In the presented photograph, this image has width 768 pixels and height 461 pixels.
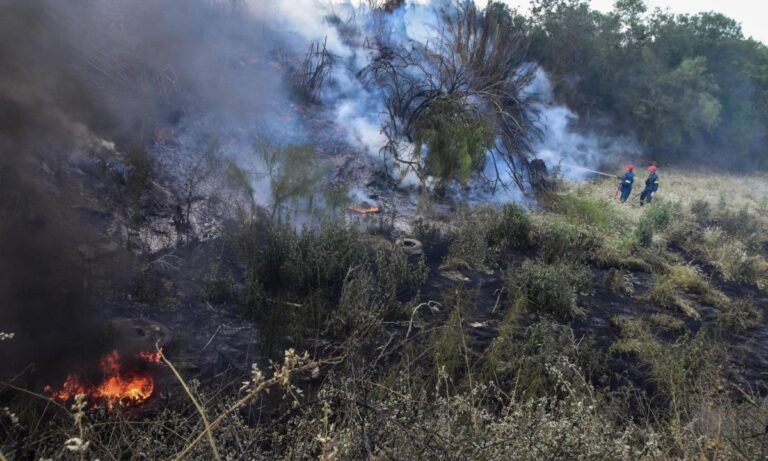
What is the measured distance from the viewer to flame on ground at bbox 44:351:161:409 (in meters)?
3.26

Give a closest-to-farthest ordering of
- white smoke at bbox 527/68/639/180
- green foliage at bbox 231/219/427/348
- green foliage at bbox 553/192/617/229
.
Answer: green foliage at bbox 231/219/427/348
green foliage at bbox 553/192/617/229
white smoke at bbox 527/68/639/180

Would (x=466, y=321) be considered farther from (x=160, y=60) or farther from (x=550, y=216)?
(x=160, y=60)

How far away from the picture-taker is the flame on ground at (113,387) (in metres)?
3.26

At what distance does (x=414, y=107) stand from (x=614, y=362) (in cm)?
746

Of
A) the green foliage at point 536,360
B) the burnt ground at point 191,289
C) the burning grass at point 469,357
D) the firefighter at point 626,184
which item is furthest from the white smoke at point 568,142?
the green foliage at point 536,360

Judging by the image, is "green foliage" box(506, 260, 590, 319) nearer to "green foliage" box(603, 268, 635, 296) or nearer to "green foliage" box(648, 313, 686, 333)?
"green foliage" box(603, 268, 635, 296)

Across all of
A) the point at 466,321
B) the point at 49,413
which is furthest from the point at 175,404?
the point at 466,321

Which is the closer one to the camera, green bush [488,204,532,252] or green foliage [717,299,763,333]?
green foliage [717,299,763,333]

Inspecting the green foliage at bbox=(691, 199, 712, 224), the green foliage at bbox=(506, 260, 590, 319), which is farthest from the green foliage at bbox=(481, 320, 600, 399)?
the green foliage at bbox=(691, 199, 712, 224)

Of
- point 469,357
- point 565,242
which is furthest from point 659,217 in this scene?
point 469,357

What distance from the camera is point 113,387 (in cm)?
345

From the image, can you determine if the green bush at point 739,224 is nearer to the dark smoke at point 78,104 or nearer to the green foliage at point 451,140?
the green foliage at point 451,140

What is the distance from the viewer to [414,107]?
35.8 ft

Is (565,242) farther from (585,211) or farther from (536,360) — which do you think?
(536,360)
